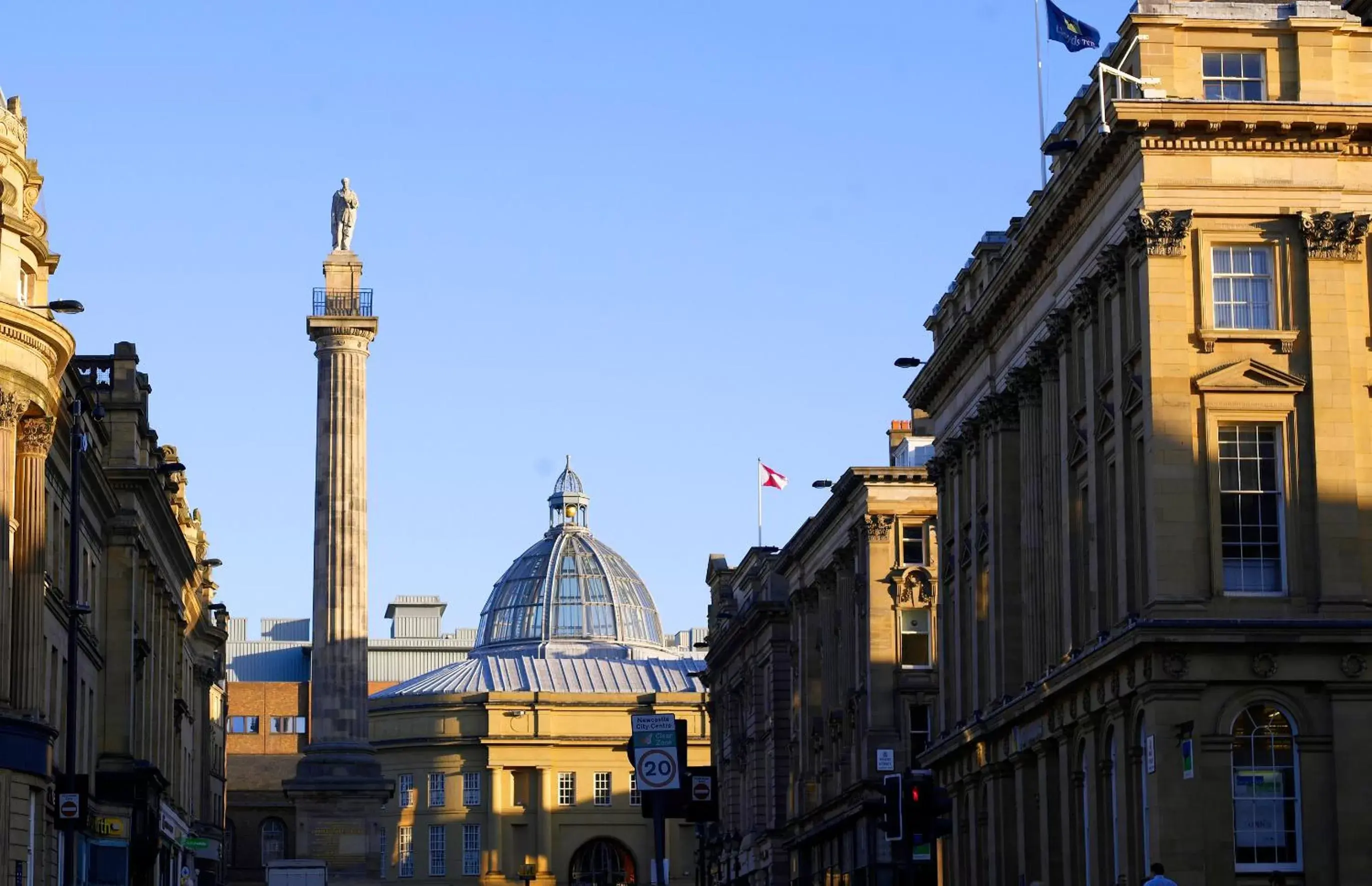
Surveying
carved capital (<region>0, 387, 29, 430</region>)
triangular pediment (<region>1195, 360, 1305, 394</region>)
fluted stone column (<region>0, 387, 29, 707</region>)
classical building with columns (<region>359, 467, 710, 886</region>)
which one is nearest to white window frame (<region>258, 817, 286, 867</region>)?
classical building with columns (<region>359, 467, 710, 886</region>)

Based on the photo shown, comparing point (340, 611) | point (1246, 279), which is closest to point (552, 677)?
point (340, 611)

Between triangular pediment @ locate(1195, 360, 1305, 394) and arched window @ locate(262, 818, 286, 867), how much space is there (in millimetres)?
109023

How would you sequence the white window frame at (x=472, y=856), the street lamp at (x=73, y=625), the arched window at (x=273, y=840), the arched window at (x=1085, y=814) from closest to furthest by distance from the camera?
the arched window at (x=1085, y=814) → the street lamp at (x=73, y=625) → the white window frame at (x=472, y=856) → the arched window at (x=273, y=840)

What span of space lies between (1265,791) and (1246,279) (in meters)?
9.17

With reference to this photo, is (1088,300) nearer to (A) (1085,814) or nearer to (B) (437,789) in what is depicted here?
(A) (1085,814)

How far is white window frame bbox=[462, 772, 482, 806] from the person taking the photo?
480 feet

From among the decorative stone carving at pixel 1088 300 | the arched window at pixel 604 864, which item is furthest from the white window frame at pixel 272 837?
the decorative stone carving at pixel 1088 300

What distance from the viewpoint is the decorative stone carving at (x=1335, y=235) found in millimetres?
44625

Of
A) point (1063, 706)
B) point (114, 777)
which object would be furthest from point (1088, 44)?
point (114, 777)

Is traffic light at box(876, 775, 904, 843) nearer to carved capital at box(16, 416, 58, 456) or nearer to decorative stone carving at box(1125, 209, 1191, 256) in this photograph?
decorative stone carving at box(1125, 209, 1191, 256)

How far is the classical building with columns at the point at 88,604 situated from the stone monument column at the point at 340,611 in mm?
4665

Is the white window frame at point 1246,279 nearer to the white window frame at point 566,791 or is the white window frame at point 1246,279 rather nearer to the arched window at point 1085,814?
the arched window at point 1085,814

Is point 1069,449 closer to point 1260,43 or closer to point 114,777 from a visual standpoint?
point 1260,43

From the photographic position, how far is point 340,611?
101 metres
